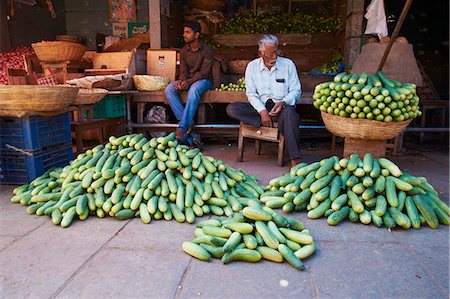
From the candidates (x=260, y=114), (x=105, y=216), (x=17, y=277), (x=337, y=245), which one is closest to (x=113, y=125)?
(x=260, y=114)

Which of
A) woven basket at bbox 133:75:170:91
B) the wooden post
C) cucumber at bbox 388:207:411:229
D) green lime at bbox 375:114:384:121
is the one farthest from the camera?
the wooden post

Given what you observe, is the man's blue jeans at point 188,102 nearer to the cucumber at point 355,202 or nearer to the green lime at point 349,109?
the green lime at point 349,109

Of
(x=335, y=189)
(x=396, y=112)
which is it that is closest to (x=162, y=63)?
(x=396, y=112)

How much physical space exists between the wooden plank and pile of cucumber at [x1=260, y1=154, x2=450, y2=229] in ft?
17.6

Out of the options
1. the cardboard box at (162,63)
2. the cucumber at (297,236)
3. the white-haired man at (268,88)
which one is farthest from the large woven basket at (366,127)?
the cardboard box at (162,63)

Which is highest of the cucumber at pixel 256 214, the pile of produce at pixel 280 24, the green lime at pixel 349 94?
the pile of produce at pixel 280 24

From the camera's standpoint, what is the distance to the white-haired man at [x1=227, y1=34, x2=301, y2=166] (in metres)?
4.55

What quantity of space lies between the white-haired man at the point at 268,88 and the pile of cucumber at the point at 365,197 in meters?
1.45

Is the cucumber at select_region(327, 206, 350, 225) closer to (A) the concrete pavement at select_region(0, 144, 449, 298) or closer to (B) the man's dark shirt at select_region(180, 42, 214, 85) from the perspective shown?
(A) the concrete pavement at select_region(0, 144, 449, 298)

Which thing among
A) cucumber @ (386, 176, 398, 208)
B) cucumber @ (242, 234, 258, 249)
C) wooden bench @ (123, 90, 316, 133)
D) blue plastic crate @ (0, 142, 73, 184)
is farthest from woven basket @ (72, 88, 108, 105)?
cucumber @ (386, 176, 398, 208)

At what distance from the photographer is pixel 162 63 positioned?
6.52 m

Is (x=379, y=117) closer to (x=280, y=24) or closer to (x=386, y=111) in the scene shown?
(x=386, y=111)

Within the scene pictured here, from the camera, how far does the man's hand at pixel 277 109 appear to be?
14.6ft

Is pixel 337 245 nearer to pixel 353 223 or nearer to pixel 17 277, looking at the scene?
pixel 353 223
